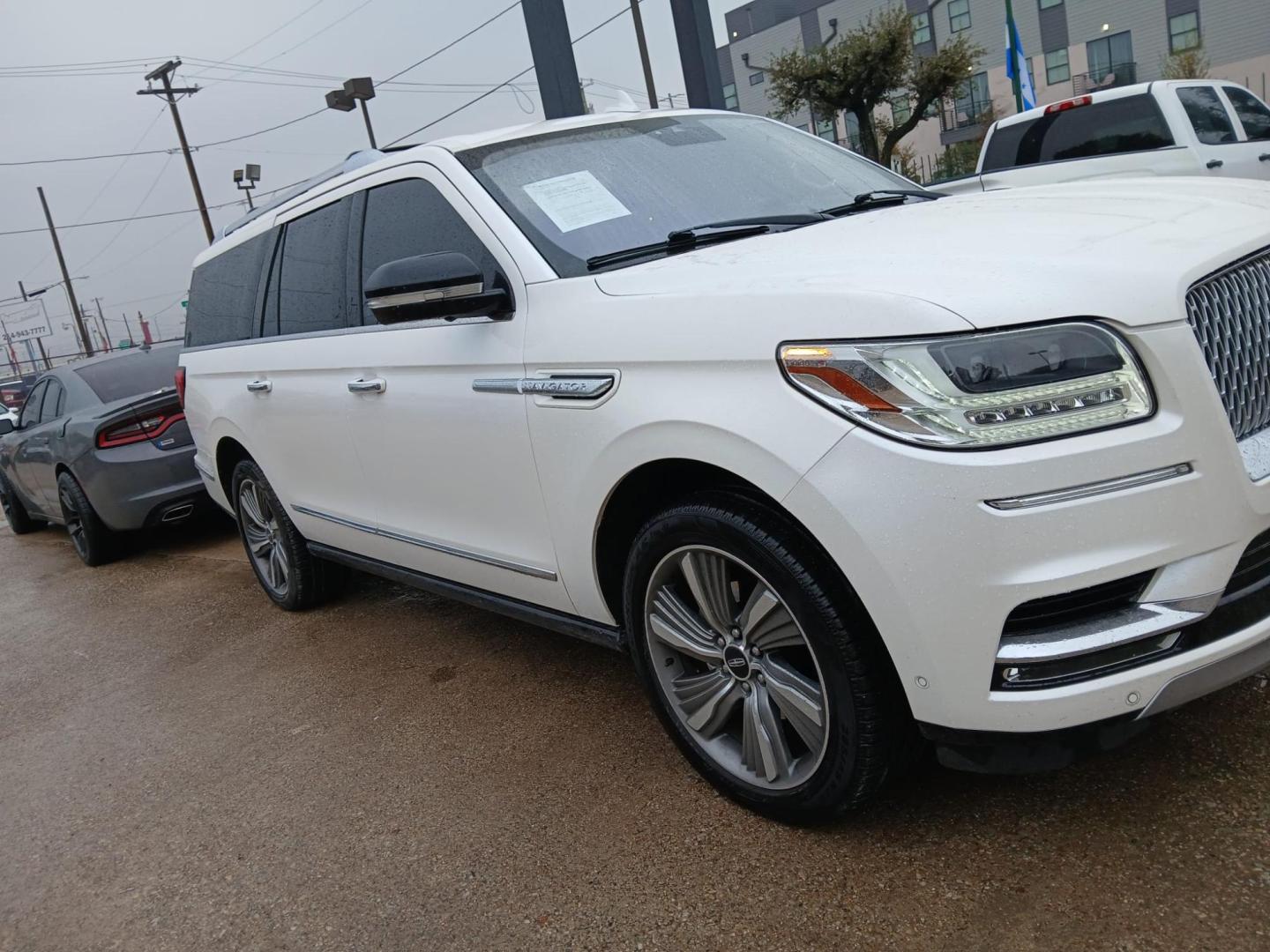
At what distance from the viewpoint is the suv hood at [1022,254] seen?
6.43 ft

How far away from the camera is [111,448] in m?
7.18

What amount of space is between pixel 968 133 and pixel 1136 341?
4860 centimetres

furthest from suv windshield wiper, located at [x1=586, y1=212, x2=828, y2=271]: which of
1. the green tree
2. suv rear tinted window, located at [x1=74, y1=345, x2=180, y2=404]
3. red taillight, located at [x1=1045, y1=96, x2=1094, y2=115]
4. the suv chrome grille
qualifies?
the green tree

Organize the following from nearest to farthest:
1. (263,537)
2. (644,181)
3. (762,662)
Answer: (762,662), (644,181), (263,537)

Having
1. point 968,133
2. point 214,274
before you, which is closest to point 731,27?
point 968,133

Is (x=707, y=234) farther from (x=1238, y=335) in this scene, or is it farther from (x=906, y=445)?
(x=1238, y=335)

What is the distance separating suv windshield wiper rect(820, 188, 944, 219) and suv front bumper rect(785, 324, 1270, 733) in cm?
142

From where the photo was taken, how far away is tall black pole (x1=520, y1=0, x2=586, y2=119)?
10.6 m

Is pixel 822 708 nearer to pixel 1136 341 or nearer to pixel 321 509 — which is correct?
pixel 1136 341

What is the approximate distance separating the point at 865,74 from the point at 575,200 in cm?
2162

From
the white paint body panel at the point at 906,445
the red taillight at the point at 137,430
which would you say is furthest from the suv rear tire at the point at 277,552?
the red taillight at the point at 137,430

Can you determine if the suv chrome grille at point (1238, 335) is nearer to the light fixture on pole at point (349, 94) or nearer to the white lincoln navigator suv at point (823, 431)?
the white lincoln navigator suv at point (823, 431)

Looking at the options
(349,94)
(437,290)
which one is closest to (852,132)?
(349,94)

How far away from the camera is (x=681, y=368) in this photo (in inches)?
94.1
